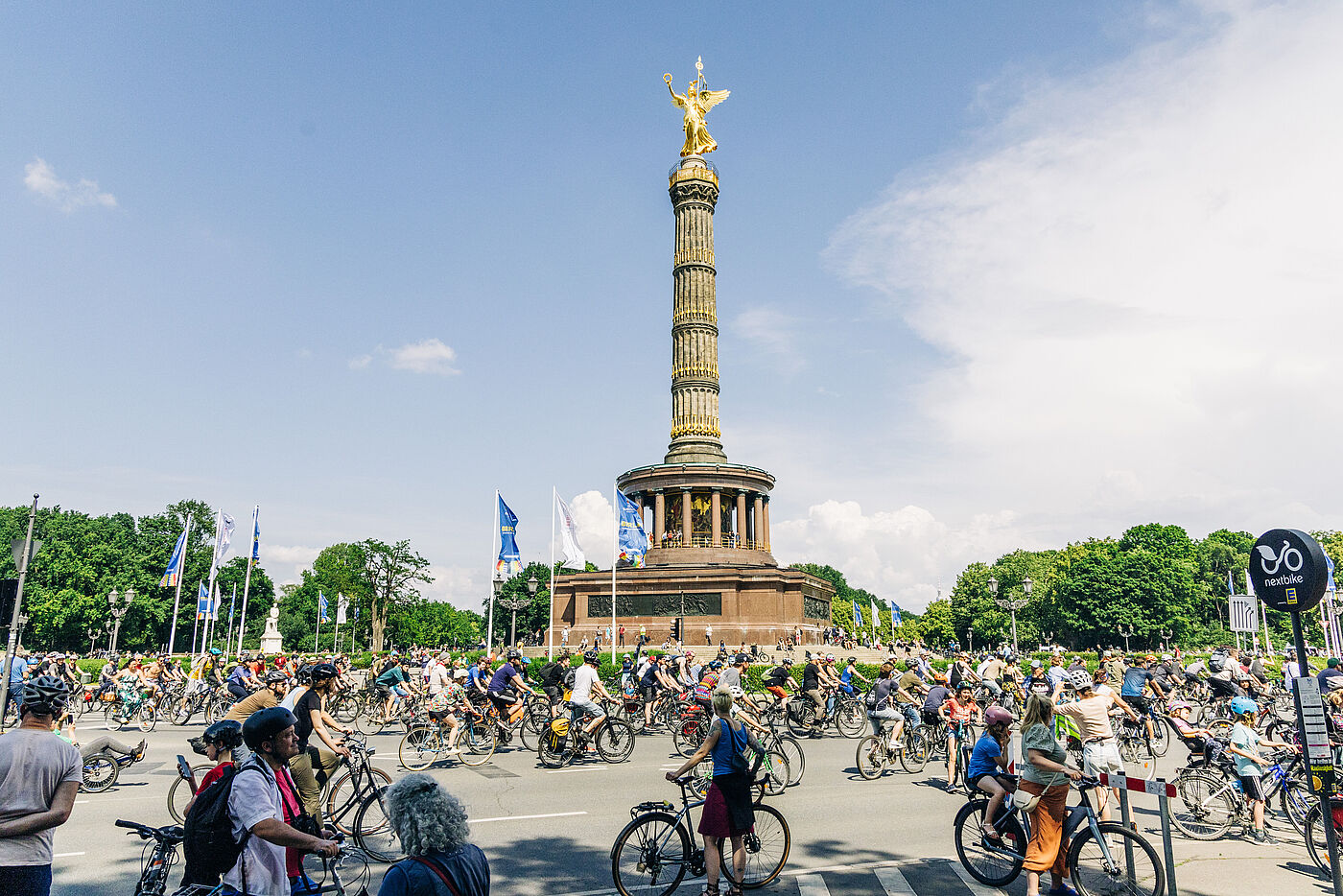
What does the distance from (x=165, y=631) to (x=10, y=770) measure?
279 feet

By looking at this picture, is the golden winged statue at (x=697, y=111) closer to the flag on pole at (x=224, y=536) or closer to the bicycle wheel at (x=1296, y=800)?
the flag on pole at (x=224, y=536)

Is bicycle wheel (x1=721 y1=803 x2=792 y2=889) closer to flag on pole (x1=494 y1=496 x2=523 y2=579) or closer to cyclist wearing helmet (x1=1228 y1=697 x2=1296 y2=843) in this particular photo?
cyclist wearing helmet (x1=1228 y1=697 x2=1296 y2=843)

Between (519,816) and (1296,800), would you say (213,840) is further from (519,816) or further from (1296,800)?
(1296,800)

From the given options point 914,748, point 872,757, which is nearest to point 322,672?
point 872,757

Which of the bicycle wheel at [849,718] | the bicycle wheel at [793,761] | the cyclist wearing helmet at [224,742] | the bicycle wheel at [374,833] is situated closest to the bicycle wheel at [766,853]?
the bicycle wheel at [374,833]

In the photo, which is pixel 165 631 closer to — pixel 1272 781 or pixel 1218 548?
pixel 1272 781

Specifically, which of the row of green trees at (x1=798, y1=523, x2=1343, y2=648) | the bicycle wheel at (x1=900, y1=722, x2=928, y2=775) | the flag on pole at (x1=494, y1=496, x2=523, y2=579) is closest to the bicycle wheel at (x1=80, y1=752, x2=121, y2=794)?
the bicycle wheel at (x1=900, y1=722, x2=928, y2=775)

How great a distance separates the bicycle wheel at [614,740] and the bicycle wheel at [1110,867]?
9.02 meters

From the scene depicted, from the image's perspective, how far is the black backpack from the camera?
179 inches

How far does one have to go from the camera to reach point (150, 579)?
73.8 m

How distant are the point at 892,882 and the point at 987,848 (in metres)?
0.92

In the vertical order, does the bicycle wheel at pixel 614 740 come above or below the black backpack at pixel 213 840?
below

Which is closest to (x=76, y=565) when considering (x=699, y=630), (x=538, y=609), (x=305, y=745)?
(x=538, y=609)

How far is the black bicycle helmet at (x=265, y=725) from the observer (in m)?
4.71
